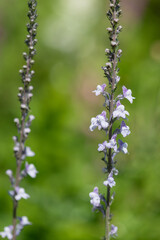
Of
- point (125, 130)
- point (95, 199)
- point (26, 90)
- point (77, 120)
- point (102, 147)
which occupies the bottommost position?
point (95, 199)

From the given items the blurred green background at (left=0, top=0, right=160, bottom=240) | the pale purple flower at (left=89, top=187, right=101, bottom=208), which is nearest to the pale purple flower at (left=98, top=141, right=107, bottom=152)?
the pale purple flower at (left=89, top=187, right=101, bottom=208)

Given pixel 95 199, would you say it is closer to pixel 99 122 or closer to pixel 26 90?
pixel 99 122

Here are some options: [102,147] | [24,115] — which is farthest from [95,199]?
[24,115]

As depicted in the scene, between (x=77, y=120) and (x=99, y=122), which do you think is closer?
(x=99, y=122)

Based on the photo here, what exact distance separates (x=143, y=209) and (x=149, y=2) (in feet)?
21.0

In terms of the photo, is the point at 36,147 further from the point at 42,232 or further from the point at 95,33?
the point at 95,33

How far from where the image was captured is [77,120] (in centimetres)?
726

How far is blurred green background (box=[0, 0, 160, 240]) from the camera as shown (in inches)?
201

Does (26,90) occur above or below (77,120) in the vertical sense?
below

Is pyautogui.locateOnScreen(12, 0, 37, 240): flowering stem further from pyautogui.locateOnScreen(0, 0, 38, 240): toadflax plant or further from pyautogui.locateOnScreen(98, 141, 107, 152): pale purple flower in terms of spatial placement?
pyautogui.locateOnScreen(98, 141, 107, 152): pale purple flower

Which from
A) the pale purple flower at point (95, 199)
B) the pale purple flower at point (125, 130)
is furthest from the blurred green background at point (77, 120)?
the pale purple flower at point (125, 130)

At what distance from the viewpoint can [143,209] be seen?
17.5ft

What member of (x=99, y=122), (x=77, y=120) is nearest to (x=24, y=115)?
(x=99, y=122)

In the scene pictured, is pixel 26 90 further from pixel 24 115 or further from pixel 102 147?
pixel 102 147
